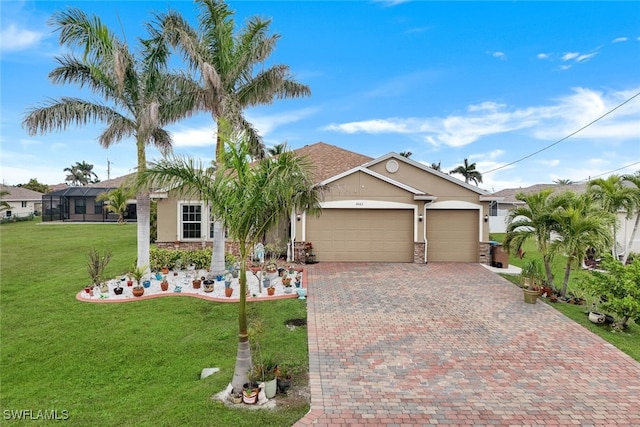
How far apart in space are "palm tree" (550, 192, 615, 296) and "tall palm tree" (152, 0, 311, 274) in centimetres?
985

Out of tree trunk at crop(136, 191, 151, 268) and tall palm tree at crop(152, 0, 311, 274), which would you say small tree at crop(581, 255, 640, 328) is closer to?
tall palm tree at crop(152, 0, 311, 274)

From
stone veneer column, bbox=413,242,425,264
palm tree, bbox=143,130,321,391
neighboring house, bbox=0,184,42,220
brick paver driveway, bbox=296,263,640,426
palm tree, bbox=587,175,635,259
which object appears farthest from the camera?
neighboring house, bbox=0,184,42,220

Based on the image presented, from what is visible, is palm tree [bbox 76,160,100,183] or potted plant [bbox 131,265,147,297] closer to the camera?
potted plant [bbox 131,265,147,297]

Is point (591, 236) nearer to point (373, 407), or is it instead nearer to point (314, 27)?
point (373, 407)

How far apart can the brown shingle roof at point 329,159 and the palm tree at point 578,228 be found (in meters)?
10.1

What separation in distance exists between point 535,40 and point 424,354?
17.1 metres

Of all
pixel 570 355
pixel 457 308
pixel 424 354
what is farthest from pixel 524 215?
pixel 424 354

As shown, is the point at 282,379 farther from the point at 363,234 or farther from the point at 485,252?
the point at 485,252

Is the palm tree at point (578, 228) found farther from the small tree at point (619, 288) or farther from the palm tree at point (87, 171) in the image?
the palm tree at point (87, 171)

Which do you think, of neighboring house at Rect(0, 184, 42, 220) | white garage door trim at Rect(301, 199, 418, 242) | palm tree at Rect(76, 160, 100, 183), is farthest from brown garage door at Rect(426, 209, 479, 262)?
palm tree at Rect(76, 160, 100, 183)

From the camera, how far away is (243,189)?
539 centimetres

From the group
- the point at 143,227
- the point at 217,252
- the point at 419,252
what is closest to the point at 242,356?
the point at 217,252

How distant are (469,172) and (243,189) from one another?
4358 centimetres

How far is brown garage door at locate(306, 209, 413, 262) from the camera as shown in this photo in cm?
1577
